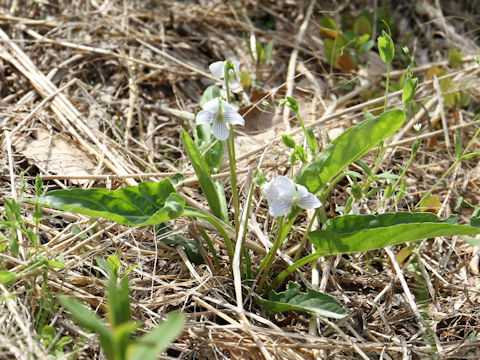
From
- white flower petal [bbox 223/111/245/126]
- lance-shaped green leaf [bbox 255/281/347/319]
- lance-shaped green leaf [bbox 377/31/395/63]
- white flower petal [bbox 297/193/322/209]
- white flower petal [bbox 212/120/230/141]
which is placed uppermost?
lance-shaped green leaf [bbox 377/31/395/63]

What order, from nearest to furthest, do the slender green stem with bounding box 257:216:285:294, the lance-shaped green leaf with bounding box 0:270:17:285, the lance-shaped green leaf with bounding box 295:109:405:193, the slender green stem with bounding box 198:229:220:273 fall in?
the lance-shaped green leaf with bounding box 0:270:17:285 < the lance-shaped green leaf with bounding box 295:109:405:193 < the slender green stem with bounding box 257:216:285:294 < the slender green stem with bounding box 198:229:220:273

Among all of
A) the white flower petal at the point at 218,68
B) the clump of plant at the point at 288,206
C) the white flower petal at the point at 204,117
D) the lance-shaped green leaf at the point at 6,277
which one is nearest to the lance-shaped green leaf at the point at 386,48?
the clump of plant at the point at 288,206

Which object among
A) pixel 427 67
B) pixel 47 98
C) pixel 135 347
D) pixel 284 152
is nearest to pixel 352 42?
pixel 427 67

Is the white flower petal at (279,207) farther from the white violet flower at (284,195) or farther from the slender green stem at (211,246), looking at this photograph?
the slender green stem at (211,246)

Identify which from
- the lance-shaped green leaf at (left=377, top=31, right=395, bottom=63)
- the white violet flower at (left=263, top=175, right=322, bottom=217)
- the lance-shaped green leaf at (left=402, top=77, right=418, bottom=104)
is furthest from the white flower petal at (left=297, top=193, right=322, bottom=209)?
the lance-shaped green leaf at (left=377, top=31, right=395, bottom=63)

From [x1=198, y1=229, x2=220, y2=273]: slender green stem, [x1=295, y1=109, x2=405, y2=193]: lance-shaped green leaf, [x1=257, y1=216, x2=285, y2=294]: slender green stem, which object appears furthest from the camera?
[x1=198, y1=229, x2=220, y2=273]: slender green stem

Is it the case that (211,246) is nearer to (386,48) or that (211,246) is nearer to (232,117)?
(232,117)

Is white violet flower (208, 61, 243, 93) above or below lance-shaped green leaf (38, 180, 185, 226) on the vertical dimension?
above

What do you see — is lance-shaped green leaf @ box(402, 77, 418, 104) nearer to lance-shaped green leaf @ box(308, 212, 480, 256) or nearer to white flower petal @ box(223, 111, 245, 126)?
lance-shaped green leaf @ box(308, 212, 480, 256)
